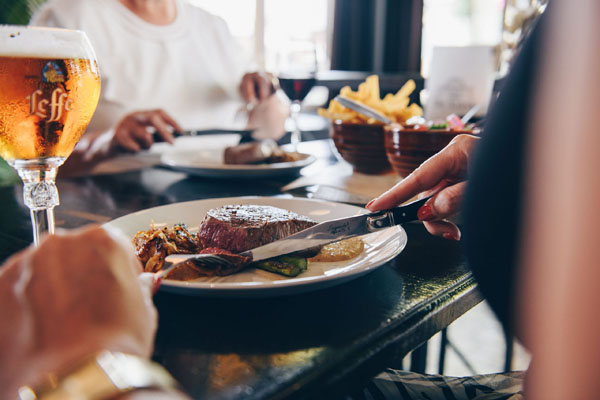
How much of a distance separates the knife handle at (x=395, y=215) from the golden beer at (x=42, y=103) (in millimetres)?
478

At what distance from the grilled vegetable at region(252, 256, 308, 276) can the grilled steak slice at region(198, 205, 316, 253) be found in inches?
1.9

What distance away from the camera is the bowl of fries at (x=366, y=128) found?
1.33 metres

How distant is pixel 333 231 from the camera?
2.24 ft

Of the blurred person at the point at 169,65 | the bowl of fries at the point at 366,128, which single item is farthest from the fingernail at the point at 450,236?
the blurred person at the point at 169,65

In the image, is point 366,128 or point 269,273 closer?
point 269,273

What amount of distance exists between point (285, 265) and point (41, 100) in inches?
16.2

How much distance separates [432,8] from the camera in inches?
244

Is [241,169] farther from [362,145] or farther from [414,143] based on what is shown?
[414,143]

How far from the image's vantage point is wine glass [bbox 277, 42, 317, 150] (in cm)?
188

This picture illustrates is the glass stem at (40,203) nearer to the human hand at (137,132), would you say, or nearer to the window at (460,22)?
the human hand at (137,132)

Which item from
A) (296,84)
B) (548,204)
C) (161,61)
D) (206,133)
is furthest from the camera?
(161,61)

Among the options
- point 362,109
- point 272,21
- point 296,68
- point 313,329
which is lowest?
point 313,329

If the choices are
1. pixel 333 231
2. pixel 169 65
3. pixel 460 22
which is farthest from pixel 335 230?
pixel 460 22

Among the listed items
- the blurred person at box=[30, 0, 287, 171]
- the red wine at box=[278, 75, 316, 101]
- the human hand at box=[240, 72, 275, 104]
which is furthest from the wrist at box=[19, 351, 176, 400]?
the human hand at box=[240, 72, 275, 104]
